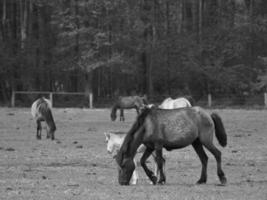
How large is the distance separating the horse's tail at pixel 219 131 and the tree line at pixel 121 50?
41.1 m

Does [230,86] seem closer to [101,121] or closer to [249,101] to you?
[249,101]

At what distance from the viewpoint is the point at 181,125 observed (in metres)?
13.7

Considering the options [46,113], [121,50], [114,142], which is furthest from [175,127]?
[121,50]

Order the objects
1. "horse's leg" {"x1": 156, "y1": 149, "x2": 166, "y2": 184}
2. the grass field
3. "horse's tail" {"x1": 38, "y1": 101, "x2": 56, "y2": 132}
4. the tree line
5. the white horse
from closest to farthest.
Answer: the grass field
"horse's leg" {"x1": 156, "y1": 149, "x2": 166, "y2": 184}
the white horse
"horse's tail" {"x1": 38, "y1": 101, "x2": 56, "y2": 132}
the tree line

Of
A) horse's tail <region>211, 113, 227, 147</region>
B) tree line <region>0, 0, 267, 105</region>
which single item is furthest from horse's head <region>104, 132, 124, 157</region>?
tree line <region>0, 0, 267, 105</region>

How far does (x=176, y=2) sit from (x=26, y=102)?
2021 cm

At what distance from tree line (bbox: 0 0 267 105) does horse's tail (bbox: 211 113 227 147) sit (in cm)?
4110

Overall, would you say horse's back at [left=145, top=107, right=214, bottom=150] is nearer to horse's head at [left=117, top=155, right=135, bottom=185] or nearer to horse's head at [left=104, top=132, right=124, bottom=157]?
horse's head at [left=117, top=155, right=135, bottom=185]

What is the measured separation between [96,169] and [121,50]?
43.4 m

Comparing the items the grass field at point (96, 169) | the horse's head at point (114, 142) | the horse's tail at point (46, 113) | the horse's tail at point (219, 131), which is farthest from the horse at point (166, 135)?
the horse's tail at point (46, 113)

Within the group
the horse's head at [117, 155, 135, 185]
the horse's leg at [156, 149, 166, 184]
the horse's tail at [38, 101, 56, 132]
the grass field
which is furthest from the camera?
the horse's tail at [38, 101, 56, 132]

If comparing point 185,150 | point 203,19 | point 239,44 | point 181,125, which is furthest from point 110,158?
point 203,19

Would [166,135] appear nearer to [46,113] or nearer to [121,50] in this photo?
[46,113]

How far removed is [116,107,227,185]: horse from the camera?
43.4 feet
